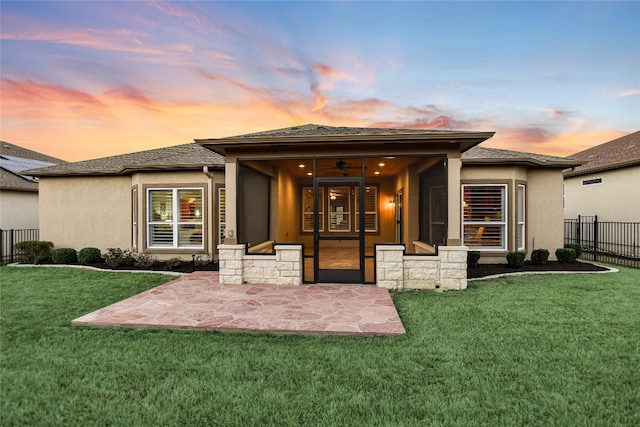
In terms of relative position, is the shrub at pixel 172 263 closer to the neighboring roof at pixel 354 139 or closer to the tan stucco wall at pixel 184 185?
the tan stucco wall at pixel 184 185

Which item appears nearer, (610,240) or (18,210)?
(610,240)

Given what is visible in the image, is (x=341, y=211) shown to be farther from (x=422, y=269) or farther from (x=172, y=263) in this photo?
(x=172, y=263)

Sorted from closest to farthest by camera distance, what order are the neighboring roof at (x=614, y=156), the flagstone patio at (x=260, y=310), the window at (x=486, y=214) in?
the flagstone patio at (x=260, y=310) → the window at (x=486, y=214) → the neighboring roof at (x=614, y=156)

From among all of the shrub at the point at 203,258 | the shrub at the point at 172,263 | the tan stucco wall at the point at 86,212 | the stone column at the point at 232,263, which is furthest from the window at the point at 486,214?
the tan stucco wall at the point at 86,212

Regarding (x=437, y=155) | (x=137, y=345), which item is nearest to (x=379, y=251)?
(x=437, y=155)

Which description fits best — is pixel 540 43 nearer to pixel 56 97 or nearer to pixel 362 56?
pixel 362 56

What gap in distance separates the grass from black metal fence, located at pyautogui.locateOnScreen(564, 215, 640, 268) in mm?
7982

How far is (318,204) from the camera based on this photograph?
853cm

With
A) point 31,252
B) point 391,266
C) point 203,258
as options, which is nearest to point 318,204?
point 391,266

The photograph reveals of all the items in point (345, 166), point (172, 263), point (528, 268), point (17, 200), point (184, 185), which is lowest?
point (528, 268)

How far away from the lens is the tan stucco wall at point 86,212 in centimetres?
1066

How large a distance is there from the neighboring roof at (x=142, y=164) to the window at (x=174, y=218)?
836 millimetres

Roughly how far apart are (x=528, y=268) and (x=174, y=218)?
36.4 feet

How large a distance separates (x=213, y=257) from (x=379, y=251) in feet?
19.3
